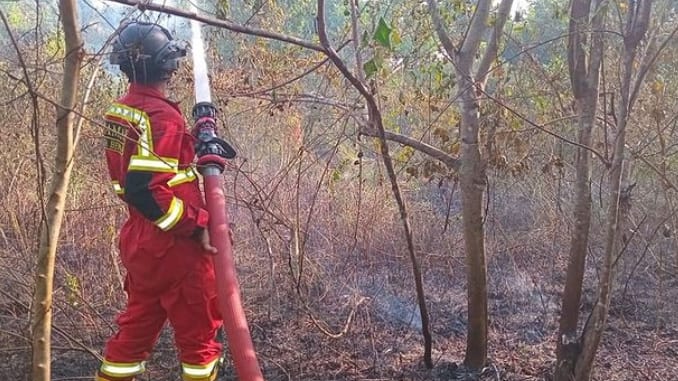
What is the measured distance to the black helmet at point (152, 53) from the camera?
2.84 meters

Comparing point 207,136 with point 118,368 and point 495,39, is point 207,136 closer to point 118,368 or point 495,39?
point 118,368

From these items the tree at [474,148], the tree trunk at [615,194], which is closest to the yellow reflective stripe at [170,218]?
the tree at [474,148]

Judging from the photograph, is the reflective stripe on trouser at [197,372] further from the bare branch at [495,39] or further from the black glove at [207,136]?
the bare branch at [495,39]

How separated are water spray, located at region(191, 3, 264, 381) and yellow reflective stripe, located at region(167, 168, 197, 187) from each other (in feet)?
0.52

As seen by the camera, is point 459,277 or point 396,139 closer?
point 396,139

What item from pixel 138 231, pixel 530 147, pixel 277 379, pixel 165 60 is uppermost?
pixel 165 60

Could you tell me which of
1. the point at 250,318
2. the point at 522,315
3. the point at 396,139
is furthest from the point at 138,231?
the point at 522,315

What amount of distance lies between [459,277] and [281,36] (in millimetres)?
4014

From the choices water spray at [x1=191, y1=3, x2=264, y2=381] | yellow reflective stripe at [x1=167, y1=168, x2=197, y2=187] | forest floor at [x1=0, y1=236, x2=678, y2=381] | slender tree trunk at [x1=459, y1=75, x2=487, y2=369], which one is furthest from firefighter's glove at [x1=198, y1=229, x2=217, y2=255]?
slender tree trunk at [x1=459, y1=75, x2=487, y2=369]

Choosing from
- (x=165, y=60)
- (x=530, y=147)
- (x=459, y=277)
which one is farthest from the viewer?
(x=459, y=277)

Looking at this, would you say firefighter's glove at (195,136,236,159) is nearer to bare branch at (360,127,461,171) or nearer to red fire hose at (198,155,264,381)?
red fire hose at (198,155,264,381)

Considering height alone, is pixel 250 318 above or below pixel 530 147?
below

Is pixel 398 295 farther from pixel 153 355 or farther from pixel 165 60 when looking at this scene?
pixel 165 60

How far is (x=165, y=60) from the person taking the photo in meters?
2.94
